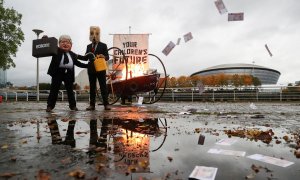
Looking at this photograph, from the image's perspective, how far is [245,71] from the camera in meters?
172

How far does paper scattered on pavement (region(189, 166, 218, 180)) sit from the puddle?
0.04 metres

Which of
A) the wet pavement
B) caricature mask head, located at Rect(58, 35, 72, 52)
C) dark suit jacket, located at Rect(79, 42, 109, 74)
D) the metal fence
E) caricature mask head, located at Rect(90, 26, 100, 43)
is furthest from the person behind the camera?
the metal fence

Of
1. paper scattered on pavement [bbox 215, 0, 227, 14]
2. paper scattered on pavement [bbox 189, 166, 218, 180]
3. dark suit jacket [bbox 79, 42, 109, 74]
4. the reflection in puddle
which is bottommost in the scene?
paper scattered on pavement [bbox 189, 166, 218, 180]

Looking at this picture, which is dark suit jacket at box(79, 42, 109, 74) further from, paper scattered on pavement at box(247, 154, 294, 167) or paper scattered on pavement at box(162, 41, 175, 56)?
paper scattered on pavement at box(247, 154, 294, 167)

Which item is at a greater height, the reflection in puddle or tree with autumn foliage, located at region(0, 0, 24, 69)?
tree with autumn foliage, located at region(0, 0, 24, 69)

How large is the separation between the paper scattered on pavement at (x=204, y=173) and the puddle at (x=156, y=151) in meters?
0.04

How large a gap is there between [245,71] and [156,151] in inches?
6993

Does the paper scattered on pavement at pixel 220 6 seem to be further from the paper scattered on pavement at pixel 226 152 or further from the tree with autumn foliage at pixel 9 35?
the tree with autumn foliage at pixel 9 35

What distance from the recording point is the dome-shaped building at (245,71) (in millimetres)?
169875

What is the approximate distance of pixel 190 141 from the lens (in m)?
3.72

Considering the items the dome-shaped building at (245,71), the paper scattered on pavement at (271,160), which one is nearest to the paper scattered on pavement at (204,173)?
the paper scattered on pavement at (271,160)

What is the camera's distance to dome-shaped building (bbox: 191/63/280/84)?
169875mm

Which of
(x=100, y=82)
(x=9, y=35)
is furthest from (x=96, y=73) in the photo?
(x=9, y=35)

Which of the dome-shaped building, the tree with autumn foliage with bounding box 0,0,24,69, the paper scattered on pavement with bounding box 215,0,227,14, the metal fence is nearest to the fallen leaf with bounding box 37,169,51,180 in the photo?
the paper scattered on pavement with bounding box 215,0,227,14
